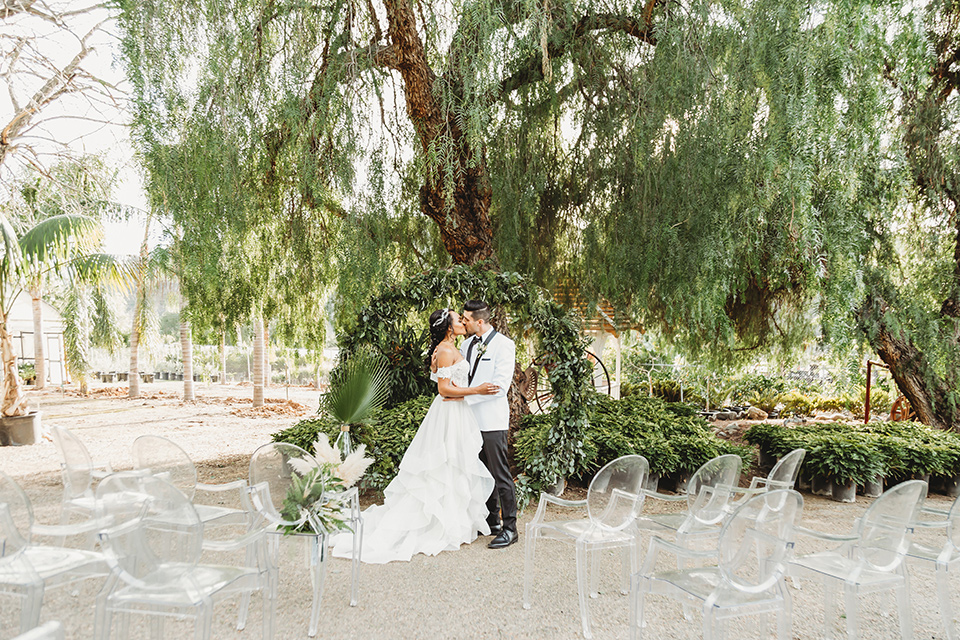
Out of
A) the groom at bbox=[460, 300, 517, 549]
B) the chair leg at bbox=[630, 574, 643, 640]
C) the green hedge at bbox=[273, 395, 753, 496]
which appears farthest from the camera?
Result: the green hedge at bbox=[273, 395, 753, 496]

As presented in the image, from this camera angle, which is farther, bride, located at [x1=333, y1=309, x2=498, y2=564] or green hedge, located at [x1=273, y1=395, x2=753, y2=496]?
green hedge, located at [x1=273, y1=395, x2=753, y2=496]

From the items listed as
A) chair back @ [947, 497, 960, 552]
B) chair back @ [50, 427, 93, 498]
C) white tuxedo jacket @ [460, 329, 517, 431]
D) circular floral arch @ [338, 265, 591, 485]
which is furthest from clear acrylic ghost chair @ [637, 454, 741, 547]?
chair back @ [50, 427, 93, 498]

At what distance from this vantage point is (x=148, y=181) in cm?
544

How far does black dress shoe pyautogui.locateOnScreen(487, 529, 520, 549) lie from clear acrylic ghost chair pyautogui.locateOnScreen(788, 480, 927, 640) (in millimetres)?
2127

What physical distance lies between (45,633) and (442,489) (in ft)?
10.3

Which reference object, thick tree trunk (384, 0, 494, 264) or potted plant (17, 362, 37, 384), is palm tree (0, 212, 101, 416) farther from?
potted plant (17, 362, 37, 384)

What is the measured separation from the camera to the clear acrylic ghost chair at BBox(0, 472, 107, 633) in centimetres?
A: 242

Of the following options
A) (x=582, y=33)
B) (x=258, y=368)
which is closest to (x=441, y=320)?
(x=582, y=33)

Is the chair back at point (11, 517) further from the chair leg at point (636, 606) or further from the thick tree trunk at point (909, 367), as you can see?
the thick tree trunk at point (909, 367)

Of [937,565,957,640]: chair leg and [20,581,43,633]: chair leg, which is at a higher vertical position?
[20,581,43,633]: chair leg

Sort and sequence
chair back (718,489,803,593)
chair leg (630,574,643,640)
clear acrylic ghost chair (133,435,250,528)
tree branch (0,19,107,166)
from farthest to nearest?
tree branch (0,19,107,166), clear acrylic ghost chair (133,435,250,528), chair leg (630,574,643,640), chair back (718,489,803,593)

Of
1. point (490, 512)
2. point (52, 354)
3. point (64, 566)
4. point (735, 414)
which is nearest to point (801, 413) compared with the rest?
point (735, 414)

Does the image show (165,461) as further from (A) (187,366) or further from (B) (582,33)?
(A) (187,366)

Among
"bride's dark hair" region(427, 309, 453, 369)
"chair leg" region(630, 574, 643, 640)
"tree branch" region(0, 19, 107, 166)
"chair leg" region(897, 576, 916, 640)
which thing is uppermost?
"tree branch" region(0, 19, 107, 166)
